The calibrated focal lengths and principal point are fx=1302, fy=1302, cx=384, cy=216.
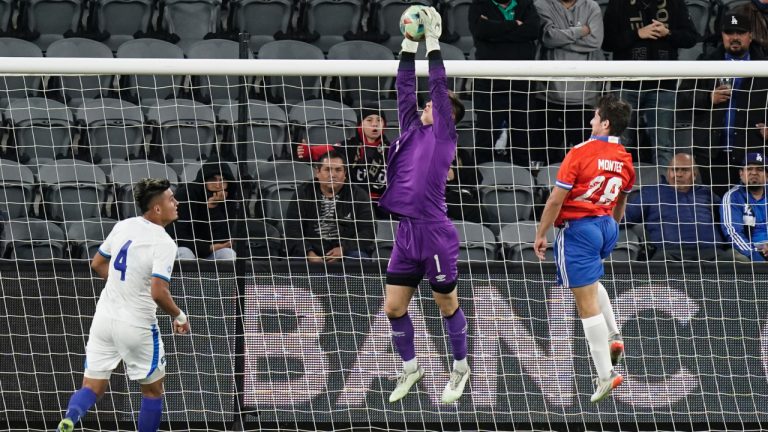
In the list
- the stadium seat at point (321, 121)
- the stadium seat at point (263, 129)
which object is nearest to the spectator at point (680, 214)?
the stadium seat at point (321, 121)

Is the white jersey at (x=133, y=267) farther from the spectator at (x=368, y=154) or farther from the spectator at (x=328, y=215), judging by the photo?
the spectator at (x=368, y=154)

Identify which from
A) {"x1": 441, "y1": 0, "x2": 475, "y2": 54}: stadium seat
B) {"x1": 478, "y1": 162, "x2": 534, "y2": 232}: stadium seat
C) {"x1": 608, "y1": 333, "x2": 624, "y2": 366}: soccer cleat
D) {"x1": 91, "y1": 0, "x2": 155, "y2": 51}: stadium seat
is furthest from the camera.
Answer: {"x1": 91, "y1": 0, "x2": 155, "y2": 51}: stadium seat

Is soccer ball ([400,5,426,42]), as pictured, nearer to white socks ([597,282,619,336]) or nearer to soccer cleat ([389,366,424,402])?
white socks ([597,282,619,336])

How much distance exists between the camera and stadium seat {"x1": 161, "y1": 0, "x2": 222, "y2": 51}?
43.2 feet

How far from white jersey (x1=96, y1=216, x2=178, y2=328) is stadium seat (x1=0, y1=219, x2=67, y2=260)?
1.37 meters

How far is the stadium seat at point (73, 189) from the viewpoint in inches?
408

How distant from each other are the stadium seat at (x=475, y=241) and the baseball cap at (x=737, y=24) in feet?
10.2

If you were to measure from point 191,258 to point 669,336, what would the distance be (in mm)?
3590

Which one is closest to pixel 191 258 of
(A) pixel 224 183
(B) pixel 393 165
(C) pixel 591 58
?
(A) pixel 224 183

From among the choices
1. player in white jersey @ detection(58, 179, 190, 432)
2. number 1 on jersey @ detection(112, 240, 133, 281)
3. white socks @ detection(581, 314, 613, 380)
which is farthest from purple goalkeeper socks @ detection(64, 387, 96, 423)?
white socks @ detection(581, 314, 613, 380)

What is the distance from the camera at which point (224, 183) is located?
9.77 m

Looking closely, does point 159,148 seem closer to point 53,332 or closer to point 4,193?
point 4,193

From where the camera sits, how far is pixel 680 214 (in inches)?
392

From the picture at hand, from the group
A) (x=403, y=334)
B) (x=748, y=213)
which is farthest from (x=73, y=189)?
(x=748, y=213)
